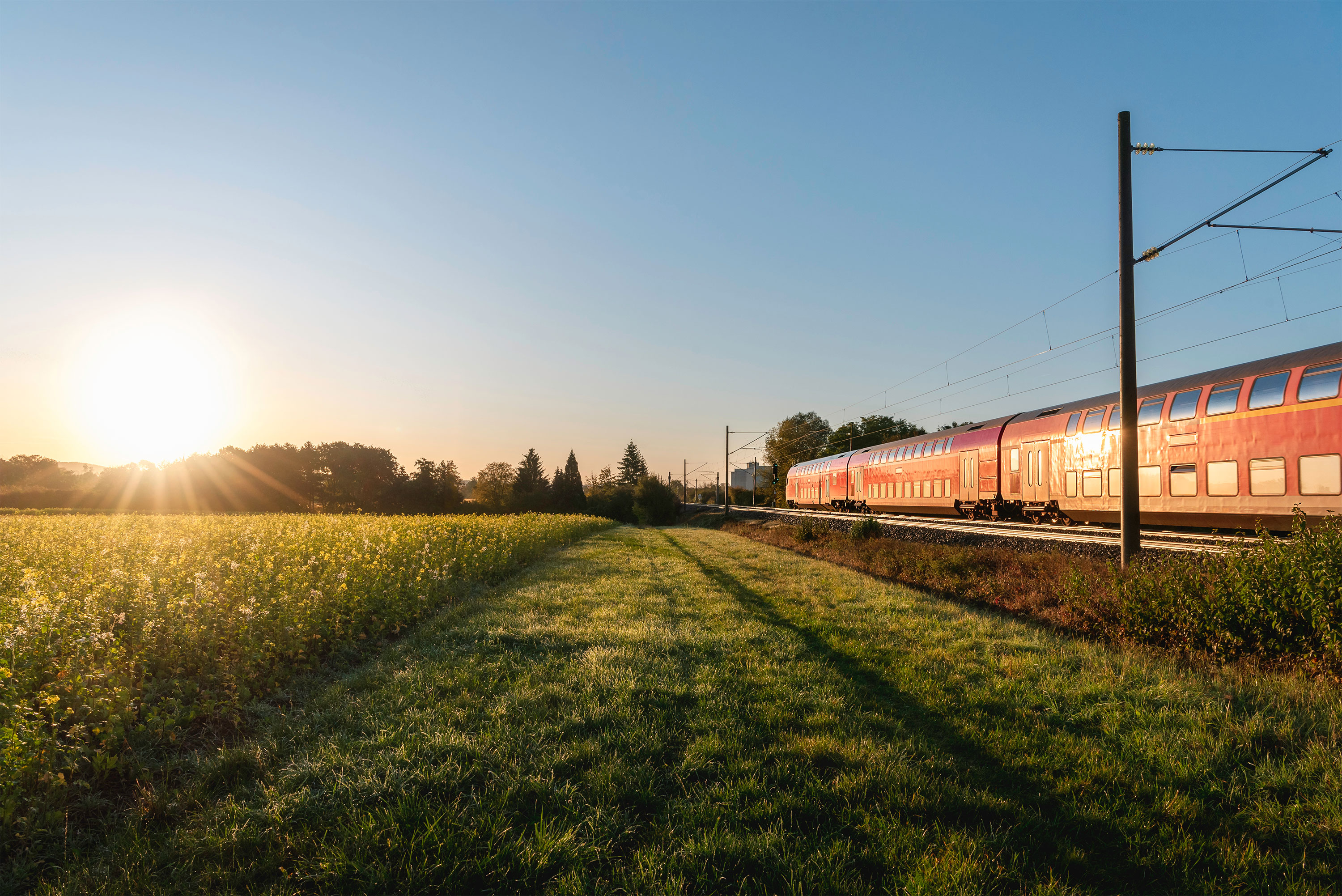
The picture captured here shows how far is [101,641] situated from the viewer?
14.7ft

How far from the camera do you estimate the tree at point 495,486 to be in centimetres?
7088

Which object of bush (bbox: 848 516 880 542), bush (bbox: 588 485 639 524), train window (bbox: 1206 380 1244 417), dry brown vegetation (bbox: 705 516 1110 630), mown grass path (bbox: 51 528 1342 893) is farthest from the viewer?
bush (bbox: 588 485 639 524)

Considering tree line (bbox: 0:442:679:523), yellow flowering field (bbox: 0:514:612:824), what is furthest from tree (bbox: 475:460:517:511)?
yellow flowering field (bbox: 0:514:612:824)

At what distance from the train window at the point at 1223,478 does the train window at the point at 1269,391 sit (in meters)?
1.36

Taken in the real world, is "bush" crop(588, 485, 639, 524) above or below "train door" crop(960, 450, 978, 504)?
below

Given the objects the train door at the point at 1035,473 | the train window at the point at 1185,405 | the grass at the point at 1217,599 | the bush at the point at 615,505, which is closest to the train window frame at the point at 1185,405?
the train window at the point at 1185,405

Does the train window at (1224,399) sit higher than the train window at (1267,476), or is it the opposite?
the train window at (1224,399)

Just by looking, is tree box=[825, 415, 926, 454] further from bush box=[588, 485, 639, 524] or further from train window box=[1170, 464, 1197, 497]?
train window box=[1170, 464, 1197, 497]

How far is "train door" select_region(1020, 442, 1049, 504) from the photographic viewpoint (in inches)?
782

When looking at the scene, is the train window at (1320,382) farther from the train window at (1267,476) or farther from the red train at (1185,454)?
the train window at (1267,476)

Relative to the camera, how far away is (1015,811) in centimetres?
336

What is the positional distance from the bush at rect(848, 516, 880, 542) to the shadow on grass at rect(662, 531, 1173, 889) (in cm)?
1429

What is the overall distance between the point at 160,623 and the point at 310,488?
235 ft

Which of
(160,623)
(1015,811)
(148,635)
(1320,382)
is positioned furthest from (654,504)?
(1015,811)
